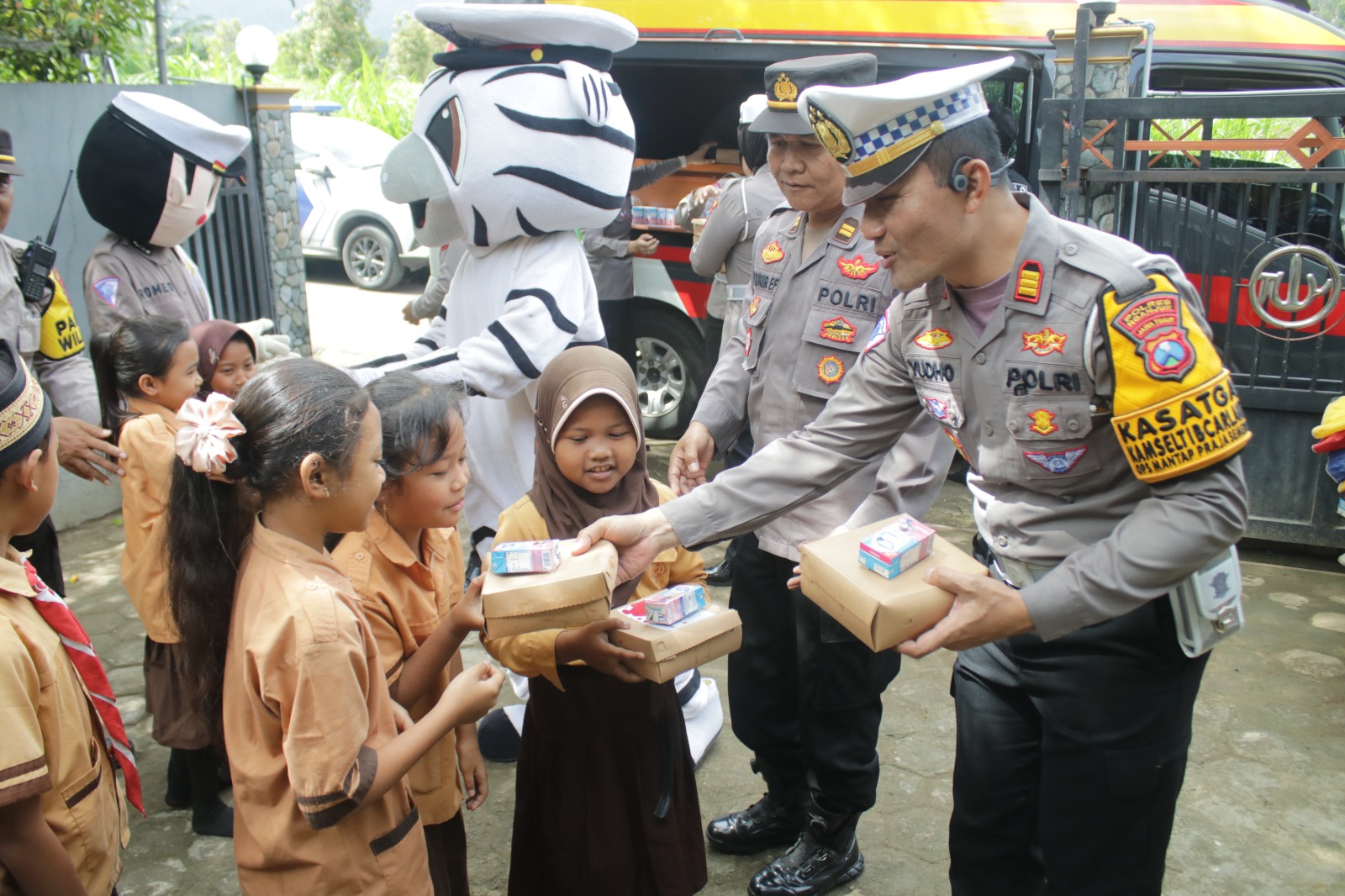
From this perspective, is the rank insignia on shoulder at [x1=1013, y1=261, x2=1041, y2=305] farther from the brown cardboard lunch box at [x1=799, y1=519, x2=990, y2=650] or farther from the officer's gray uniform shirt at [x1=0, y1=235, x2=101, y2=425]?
the officer's gray uniform shirt at [x1=0, y1=235, x2=101, y2=425]

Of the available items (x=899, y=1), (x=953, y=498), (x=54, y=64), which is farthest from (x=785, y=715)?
(x=54, y=64)

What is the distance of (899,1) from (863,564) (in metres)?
4.83

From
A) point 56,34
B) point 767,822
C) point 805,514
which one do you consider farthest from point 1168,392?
point 56,34

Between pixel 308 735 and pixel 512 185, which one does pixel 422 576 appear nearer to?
pixel 308 735

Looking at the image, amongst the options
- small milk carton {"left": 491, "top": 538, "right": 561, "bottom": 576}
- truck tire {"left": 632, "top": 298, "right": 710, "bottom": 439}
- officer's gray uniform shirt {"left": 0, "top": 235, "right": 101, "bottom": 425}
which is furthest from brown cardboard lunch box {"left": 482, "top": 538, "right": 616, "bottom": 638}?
truck tire {"left": 632, "top": 298, "right": 710, "bottom": 439}

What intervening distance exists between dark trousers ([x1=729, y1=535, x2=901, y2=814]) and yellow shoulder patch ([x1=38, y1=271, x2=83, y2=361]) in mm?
2580

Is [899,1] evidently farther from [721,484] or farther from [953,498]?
[721,484]

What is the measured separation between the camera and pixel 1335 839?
3172 mm

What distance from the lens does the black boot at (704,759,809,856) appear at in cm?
314

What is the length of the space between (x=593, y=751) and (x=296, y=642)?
3.14ft

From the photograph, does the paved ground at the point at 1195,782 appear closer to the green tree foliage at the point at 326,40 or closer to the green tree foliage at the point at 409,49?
the green tree foliage at the point at 326,40

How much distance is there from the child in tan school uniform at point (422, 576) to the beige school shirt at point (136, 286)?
187 cm

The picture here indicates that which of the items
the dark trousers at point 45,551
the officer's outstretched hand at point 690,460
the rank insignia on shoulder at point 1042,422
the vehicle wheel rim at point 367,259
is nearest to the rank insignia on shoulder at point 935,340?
the rank insignia on shoulder at point 1042,422

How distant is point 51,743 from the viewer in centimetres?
184
